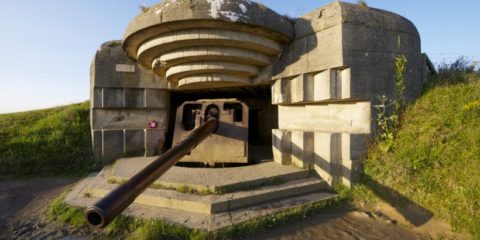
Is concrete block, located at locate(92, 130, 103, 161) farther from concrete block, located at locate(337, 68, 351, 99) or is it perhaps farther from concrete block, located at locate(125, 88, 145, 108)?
concrete block, located at locate(337, 68, 351, 99)

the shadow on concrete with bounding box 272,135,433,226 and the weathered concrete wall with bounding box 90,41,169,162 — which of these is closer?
the shadow on concrete with bounding box 272,135,433,226

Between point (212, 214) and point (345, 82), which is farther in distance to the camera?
point (345, 82)

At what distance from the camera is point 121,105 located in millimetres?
5555

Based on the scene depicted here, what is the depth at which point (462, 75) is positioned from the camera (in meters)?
4.39

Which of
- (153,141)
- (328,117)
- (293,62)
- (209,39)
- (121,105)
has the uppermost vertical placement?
(209,39)

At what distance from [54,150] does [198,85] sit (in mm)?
3419

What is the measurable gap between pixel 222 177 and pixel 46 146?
446 cm

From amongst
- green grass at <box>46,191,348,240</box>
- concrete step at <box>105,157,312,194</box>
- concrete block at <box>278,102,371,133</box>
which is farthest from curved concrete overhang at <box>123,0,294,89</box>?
green grass at <box>46,191,348,240</box>

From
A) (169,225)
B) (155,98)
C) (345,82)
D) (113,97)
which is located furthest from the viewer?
(155,98)

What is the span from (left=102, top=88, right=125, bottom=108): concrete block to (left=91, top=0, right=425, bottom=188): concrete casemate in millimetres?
42

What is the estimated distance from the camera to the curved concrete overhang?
3.84m

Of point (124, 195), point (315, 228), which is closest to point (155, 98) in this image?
point (315, 228)

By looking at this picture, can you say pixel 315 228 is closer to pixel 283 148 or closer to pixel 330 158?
pixel 330 158

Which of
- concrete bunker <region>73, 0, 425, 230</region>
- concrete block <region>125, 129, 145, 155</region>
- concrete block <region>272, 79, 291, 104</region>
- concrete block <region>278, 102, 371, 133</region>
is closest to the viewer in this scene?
concrete bunker <region>73, 0, 425, 230</region>
